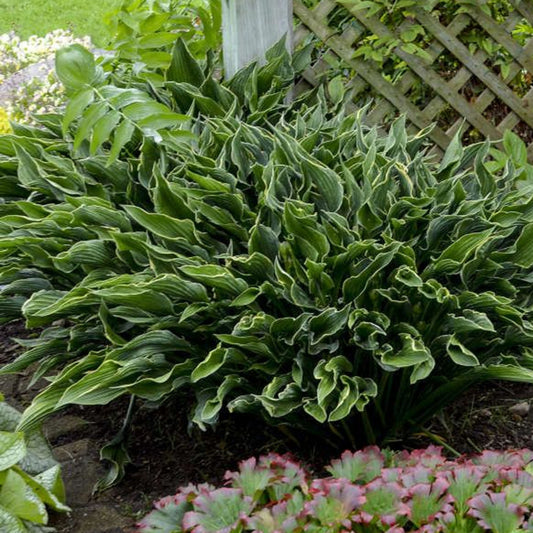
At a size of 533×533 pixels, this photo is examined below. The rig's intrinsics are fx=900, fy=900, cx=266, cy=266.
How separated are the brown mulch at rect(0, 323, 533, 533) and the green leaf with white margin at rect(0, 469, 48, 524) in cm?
41

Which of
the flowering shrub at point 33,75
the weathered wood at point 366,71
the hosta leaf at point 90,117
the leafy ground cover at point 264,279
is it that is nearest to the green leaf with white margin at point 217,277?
the leafy ground cover at point 264,279

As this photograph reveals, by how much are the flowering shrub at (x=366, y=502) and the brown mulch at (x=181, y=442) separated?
2.74 ft

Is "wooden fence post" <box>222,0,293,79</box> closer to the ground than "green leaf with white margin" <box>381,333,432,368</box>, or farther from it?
farther from it

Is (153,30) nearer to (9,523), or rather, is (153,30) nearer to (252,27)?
(252,27)

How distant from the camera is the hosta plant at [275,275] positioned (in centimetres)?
264

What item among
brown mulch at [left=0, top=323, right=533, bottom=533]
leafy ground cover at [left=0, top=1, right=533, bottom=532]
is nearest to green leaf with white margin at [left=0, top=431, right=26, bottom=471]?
leafy ground cover at [left=0, top=1, right=533, bottom=532]

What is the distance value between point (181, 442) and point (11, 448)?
872mm

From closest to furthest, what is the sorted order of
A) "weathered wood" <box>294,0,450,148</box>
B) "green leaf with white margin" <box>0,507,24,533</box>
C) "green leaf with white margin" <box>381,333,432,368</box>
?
1. "green leaf with white margin" <box>0,507,24,533</box>
2. "green leaf with white margin" <box>381,333,432,368</box>
3. "weathered wood" <box>294,0,450,148</box>

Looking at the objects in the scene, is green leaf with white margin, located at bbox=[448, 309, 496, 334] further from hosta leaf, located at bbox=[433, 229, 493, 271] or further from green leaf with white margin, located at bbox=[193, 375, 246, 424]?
green leaf with white margin, located at bbox=[193, 375, 246, 424]

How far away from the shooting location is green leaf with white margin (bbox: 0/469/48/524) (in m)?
2.23

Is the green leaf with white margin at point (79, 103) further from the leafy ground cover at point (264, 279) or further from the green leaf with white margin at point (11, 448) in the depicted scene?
the green leaf with white margin at point (11, 448)

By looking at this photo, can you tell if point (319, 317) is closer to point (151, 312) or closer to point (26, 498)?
point (151, 312)

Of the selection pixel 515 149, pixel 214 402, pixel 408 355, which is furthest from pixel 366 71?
pixel 214 402

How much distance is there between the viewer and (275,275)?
2.81 meters
